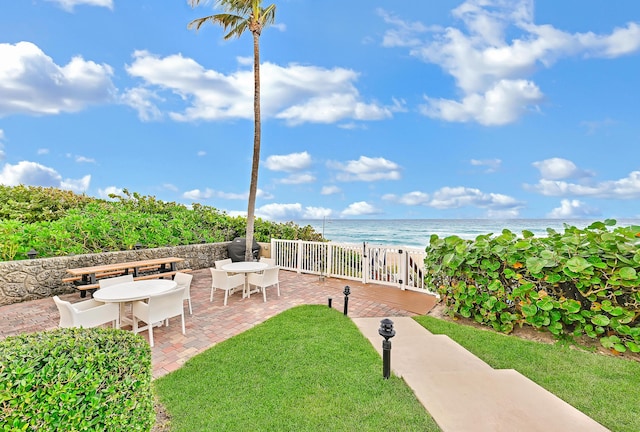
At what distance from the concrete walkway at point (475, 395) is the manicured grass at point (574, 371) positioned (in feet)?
0.74

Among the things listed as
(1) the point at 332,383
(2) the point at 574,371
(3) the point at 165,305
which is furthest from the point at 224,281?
(2) the point at 574,371

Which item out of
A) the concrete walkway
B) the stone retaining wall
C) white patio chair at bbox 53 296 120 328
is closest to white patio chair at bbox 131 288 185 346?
white patio chair at bbox 53 296 120 328

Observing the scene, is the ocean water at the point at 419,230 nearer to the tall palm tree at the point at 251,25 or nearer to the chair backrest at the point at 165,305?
the tall palm tree at the point at 251,25

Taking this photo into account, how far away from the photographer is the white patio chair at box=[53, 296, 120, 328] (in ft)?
10.8

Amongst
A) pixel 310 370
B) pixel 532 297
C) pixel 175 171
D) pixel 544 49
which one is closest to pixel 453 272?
pixel 532 297

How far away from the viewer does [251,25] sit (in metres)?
8.05

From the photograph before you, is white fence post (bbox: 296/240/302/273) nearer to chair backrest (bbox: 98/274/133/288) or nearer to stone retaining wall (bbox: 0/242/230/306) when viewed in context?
stone retaining wall (bbox: 0/242/230/306)

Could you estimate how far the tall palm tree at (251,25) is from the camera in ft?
26.3

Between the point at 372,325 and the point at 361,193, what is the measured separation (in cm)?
1966

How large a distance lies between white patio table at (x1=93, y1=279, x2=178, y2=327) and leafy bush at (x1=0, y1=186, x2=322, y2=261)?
144 inches

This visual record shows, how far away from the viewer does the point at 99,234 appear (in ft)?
24.1

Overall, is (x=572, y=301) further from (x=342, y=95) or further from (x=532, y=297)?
(x=342, y=95)

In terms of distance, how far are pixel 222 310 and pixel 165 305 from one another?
143 centimetres

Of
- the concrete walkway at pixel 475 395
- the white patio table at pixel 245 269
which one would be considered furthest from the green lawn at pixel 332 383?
the white patio table at pixel 245 269
